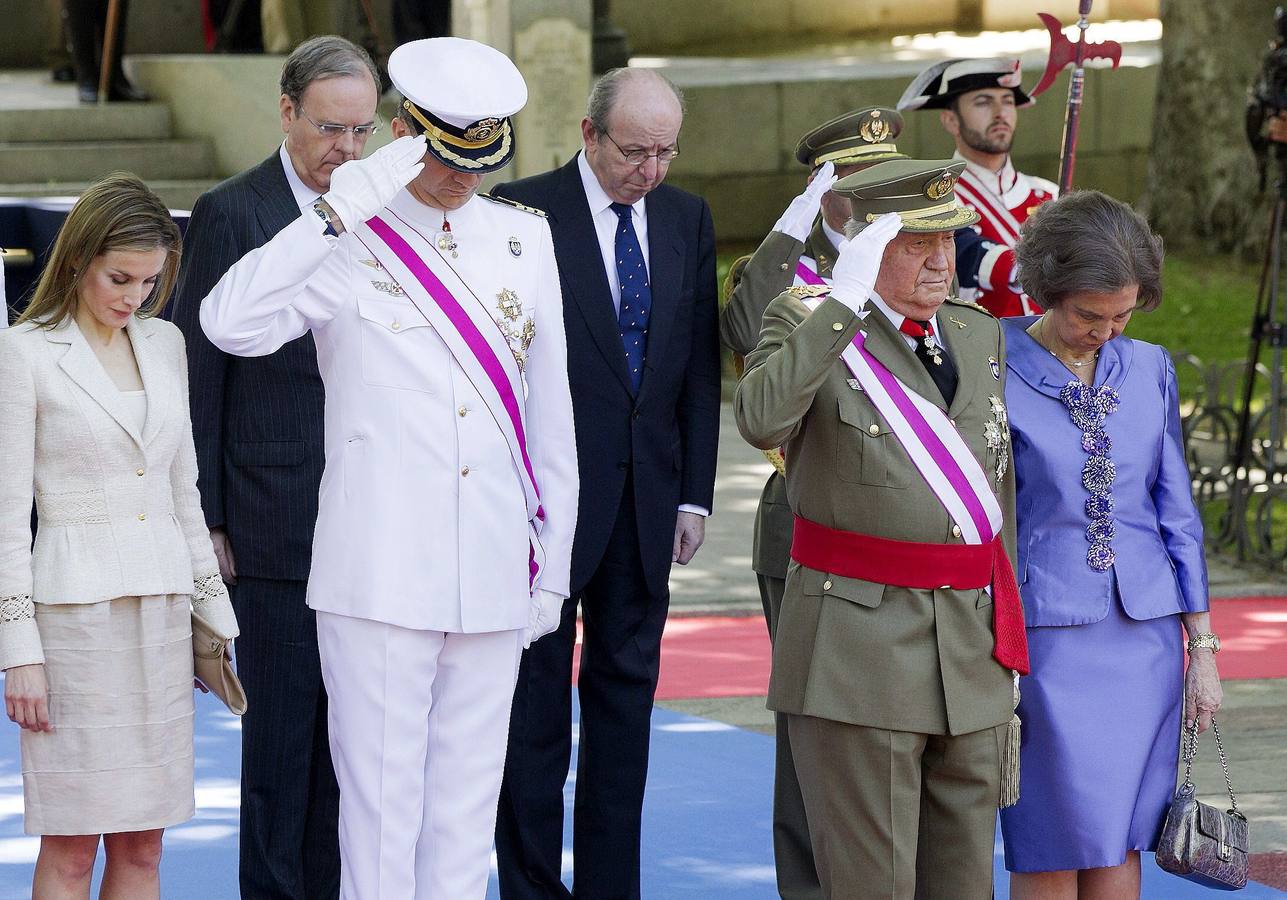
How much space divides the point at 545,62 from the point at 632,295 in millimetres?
6757

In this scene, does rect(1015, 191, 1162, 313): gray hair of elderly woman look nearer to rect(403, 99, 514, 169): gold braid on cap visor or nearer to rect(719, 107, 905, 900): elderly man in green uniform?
rect(719, 107, 905, 900): elderly man in green uniform

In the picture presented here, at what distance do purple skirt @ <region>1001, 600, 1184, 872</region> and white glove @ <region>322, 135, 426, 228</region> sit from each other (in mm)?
1473

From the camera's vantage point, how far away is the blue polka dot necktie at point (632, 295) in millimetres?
4566

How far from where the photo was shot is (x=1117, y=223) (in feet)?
12.8

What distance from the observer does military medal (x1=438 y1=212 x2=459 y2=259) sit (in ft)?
12.0

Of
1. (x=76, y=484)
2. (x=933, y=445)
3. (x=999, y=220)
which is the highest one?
(x=999, y=220)

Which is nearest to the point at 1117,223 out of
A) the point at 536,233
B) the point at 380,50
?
the point at 536,233

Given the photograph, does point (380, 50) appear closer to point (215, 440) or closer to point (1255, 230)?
point (1255, 230)

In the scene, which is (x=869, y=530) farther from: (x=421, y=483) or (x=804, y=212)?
(x=804, y=212)

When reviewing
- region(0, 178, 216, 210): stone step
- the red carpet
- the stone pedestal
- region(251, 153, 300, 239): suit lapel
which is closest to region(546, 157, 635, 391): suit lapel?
region(251, 153, 300, 239): suit lapel

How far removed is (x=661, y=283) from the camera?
15.0 ft

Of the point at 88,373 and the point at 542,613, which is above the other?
the point at 88,373

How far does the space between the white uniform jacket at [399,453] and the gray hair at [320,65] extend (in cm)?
52

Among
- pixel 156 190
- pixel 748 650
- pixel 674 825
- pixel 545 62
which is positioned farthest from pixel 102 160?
pixel 674 825
